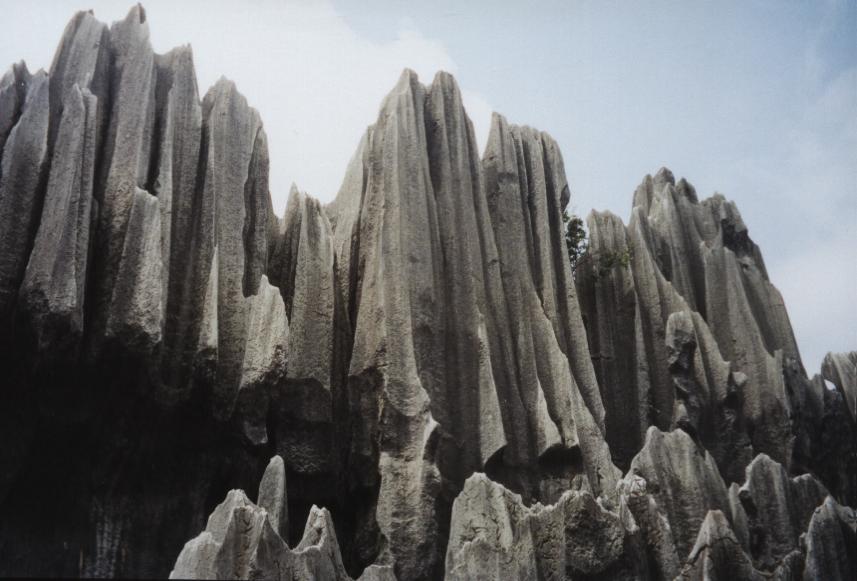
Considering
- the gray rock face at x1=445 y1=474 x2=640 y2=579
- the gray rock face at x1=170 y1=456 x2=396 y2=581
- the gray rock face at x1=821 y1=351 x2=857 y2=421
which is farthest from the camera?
the gray rock face at x1=821 y1=351 x2=857 y2=421

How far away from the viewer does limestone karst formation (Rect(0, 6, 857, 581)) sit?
1152 cm

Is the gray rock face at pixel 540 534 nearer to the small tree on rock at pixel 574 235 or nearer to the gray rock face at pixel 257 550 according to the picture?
the gray rock face at pixel 257 550

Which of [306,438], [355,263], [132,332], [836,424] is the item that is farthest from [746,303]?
[132,332]

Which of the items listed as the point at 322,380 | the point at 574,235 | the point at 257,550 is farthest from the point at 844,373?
the point at 257,550

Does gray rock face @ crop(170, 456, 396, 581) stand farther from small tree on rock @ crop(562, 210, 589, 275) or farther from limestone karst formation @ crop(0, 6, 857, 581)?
small tree on rock @ crop(562, 210, 589, 275)

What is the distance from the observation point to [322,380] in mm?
13438

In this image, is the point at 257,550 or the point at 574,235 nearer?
the point at 257,550

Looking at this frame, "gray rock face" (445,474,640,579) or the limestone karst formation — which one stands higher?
the limestone karst formation

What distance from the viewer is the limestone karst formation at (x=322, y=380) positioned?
1152 centimetres

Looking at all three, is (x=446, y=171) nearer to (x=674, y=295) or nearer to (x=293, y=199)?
(x=293, y=199)

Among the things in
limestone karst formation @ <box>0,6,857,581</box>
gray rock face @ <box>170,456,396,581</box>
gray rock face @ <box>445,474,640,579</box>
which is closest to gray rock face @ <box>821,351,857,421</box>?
limestone karst formation @ <box>0,6,857,581</box>

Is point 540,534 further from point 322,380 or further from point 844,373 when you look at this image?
point 844,373

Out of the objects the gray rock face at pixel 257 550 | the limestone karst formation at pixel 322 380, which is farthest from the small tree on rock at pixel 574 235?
the gray rock face at pixel 257 550

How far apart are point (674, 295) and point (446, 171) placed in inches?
238
